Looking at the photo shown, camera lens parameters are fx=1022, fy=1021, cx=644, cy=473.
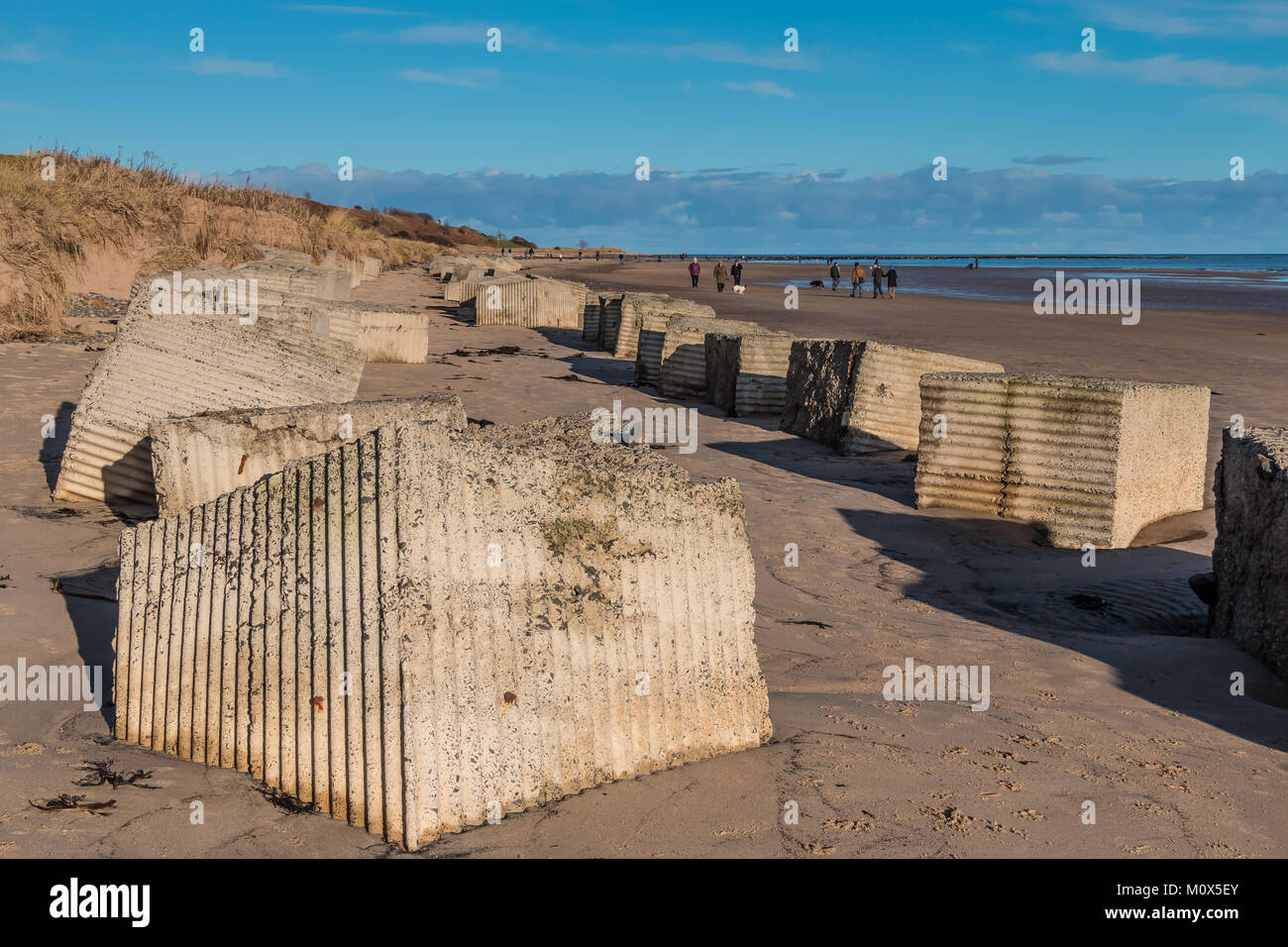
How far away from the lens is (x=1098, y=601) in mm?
5555

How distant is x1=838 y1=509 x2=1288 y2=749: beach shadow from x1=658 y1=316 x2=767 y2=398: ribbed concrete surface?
5.61 m

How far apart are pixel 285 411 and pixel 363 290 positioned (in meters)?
24.6

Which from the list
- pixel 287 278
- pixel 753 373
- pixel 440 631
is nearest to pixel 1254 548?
pixel 440 631

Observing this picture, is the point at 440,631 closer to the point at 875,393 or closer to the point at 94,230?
the point at 875,393

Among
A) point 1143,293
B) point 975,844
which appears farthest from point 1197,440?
point 1143,293

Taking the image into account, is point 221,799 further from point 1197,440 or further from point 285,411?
point 1197,440

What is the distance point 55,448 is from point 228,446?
9.72 feet

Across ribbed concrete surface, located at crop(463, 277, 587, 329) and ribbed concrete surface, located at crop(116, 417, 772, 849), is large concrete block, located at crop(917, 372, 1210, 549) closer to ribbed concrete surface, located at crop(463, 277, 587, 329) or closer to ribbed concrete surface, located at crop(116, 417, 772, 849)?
ribbed concrete surface, located at crop(116, 417, 772, 849)

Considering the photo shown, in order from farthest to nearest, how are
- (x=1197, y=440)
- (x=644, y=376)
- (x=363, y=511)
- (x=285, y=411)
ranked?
(x=644, y=376) → (x=1197, y=440) → (x=285, y=411) → (x=363, y=511)

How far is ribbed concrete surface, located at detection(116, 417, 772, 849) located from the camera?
2734mm

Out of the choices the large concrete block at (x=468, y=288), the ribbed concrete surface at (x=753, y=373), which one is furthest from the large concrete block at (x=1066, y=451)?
the large concrete block at (x=468, y=288)

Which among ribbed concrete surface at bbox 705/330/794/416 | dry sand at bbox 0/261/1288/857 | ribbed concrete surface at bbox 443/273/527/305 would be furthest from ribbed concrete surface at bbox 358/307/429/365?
ribbed concrete surface at bbox 443/273/527/305

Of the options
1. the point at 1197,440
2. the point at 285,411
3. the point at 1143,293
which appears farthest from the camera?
the point at 1143,293

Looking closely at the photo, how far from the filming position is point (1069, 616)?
5.37 metres
